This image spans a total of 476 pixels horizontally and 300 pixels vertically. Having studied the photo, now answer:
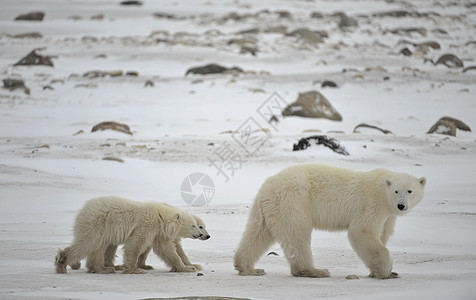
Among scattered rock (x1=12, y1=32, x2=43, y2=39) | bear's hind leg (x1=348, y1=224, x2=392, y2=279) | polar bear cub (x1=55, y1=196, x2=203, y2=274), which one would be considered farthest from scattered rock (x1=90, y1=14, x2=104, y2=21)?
bear's hind leg (x1=348, y1=224, x2=392, y2=279)

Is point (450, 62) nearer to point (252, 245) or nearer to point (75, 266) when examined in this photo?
point (252, 245)

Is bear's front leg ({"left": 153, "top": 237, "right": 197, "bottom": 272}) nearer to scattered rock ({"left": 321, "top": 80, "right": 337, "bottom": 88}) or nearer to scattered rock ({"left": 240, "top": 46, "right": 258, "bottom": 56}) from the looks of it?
scattered rock ({"left": 321, "top": 80, "right": 337, "bottom": 88})

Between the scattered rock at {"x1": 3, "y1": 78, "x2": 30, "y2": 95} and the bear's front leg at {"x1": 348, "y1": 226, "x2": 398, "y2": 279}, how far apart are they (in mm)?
19029

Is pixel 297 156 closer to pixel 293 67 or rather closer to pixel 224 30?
pixel 293 67

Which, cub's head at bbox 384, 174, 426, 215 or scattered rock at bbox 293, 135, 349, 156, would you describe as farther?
scattered rock at bbox 293, 135, 349, 156

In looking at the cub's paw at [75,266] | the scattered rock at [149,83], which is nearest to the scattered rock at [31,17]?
the scattered rock at [149,83]

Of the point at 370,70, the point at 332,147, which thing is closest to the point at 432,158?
the point at 332,147

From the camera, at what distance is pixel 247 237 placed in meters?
6.77

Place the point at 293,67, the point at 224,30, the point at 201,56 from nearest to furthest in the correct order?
the point at 293,67 → the point at 201,56 → the point at 224,30

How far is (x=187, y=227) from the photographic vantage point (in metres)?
7.21

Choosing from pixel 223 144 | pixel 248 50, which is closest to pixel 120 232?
pixel 223 144

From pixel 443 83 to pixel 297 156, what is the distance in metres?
12.7

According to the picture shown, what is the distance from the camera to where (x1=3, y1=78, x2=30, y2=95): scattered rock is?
76.7 ft

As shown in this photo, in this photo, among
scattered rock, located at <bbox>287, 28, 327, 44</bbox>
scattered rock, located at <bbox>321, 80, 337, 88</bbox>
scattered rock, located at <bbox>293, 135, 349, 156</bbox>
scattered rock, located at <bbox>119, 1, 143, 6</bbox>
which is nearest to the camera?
scattered rock, located at <bbox>293, 135, 349, 156</bbox>
